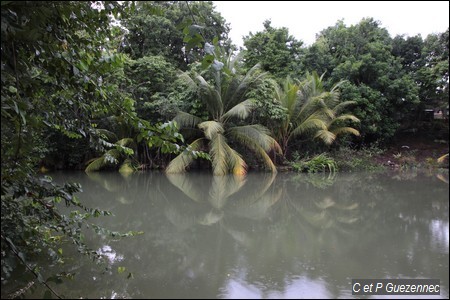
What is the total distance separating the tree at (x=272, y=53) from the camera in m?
14.4

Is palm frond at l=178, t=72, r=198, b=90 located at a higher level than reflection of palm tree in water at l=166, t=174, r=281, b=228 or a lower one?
higher

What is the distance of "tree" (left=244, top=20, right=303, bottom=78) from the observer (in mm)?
14391

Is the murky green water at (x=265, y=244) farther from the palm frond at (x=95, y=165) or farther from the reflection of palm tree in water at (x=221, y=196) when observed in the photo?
the palm frond at (x=95, y=165)

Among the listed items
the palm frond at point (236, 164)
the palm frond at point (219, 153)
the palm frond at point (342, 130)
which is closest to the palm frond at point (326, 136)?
the palm frond at point (342, 130)

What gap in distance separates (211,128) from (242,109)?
112cm

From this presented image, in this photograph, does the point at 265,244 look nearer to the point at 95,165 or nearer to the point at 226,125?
the point at 226,125

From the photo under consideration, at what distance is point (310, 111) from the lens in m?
12.7

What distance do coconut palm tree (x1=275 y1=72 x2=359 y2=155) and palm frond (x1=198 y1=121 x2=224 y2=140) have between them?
2.41 m

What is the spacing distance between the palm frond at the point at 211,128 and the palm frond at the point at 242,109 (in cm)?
54

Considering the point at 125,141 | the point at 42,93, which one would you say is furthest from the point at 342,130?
the point at 42,93

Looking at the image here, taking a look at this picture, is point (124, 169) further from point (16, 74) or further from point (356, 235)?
point (16, 74)

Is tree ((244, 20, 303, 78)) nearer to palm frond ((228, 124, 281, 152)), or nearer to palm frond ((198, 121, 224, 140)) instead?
palm frond ((228, 124, 281, 152))

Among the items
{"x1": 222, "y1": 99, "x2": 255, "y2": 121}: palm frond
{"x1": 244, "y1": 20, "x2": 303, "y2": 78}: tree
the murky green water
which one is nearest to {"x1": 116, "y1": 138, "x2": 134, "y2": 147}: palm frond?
{"x1": 222, "y1": 99, "x2": 255, "y2": 121}: palm frond

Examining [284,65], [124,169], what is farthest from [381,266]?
[284,65]
